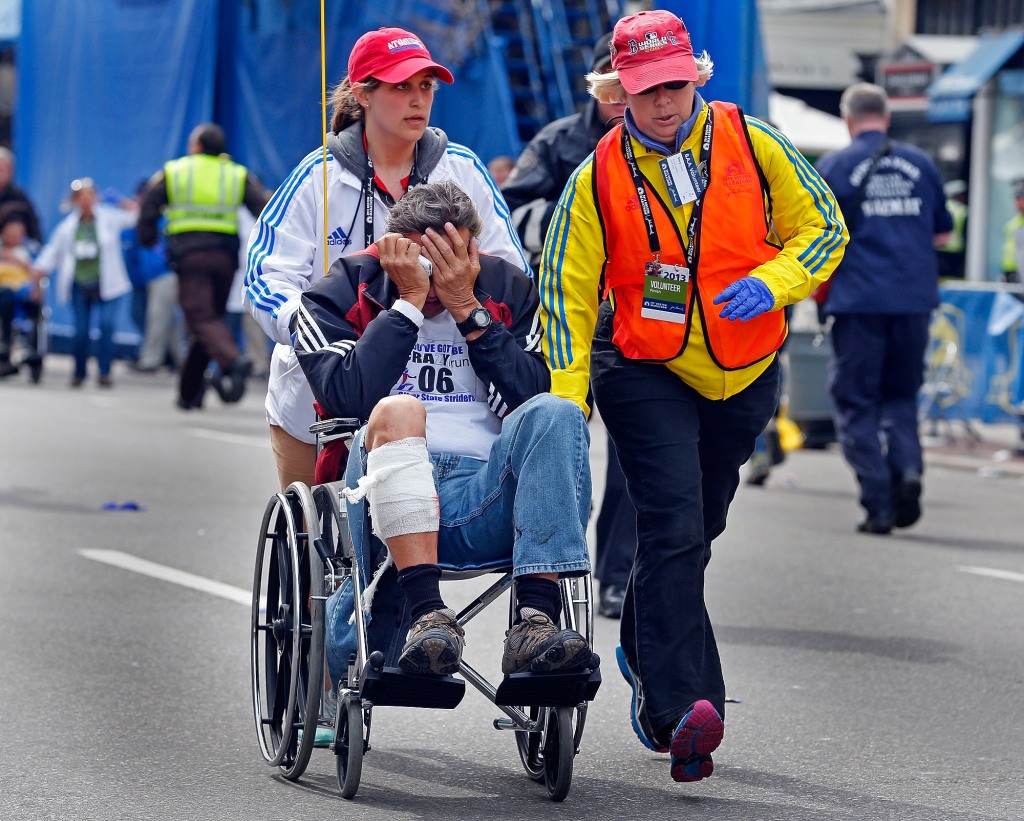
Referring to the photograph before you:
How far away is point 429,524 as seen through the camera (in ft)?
14.9

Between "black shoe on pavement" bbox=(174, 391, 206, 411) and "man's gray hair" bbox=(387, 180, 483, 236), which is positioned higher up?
"man's gray hair" bbox=(387, 180, 483, 236)

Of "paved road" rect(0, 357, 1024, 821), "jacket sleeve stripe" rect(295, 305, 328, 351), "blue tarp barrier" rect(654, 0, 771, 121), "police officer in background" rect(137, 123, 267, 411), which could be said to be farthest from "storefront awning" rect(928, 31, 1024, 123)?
"jacket sleeve stripe" rect(295, 305, 328, 351)

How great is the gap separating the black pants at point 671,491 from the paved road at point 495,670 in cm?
28

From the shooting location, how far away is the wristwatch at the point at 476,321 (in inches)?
189

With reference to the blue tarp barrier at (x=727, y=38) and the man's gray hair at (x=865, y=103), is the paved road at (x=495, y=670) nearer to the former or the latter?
the man's gray hair at (x=865, y=103)

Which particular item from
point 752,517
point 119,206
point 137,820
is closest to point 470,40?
point 119,206

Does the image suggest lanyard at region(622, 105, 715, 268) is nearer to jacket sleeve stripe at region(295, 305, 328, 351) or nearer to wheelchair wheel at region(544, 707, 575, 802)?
jacket sleeve stripe at region(295, 305, 328, 351)

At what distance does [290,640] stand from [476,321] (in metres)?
0.95

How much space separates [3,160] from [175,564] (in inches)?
420

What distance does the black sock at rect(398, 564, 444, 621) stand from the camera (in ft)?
14.9

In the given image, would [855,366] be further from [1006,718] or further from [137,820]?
[137,820]

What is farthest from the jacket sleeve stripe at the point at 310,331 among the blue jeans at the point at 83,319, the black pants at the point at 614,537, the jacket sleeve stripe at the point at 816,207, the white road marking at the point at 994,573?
the blue jeans at the point at 83,319

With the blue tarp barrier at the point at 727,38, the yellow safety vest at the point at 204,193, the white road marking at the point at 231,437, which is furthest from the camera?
the yellow safety vest at the point at 204,193

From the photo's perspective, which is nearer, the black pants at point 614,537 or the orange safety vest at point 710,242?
the orange safety vest at point 710,242
